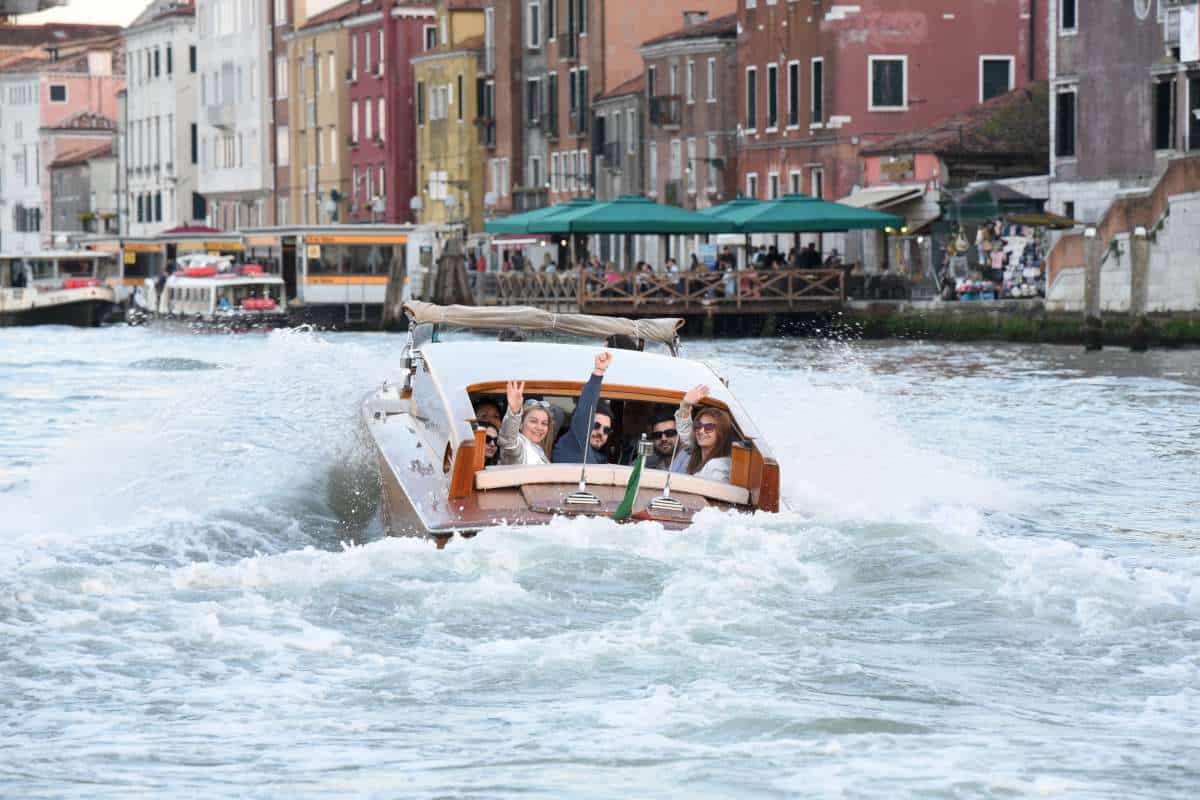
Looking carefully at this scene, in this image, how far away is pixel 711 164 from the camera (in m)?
62.2

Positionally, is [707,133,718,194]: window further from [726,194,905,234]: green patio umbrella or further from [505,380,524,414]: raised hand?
[505,380,524,414]: raised hand

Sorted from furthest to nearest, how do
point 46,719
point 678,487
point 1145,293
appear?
point 1145,293, point 678,487, point 46,719

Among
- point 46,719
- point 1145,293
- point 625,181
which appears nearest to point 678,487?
point 46,719

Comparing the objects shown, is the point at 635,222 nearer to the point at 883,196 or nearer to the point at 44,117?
the point at 883,196

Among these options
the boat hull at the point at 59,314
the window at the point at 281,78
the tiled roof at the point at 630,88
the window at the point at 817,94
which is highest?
the window at the point at 281,78

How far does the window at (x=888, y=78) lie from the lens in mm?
54938

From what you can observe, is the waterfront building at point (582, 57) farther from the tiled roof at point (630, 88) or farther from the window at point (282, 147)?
the window at point (282, 147)

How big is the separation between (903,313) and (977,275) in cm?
209

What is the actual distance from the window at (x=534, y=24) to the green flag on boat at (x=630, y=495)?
63110 millimetres

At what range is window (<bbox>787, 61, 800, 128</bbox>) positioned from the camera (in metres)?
57.2

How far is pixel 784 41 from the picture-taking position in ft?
190

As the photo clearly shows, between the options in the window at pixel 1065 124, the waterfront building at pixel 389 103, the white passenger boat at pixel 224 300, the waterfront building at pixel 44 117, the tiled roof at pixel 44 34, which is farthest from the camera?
the tiled roof at pixel 44 34

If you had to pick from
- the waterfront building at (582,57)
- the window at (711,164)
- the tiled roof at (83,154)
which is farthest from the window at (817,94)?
the tiled roof at (83,154)

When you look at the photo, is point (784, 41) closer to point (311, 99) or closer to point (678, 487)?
point (311, 99)
